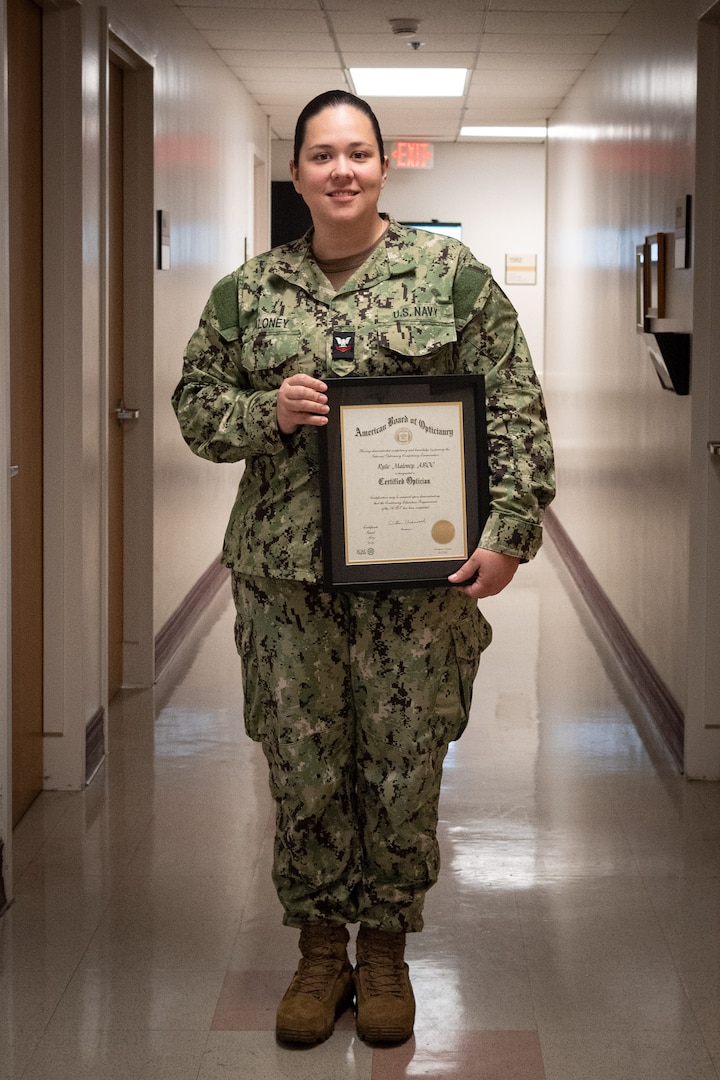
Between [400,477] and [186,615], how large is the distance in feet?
13.7

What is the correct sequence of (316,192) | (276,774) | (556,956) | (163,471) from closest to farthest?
1. (316,192)
2. (276,774)
3. (556,956)
4. (163,471)

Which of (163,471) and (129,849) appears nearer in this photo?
(129,849)

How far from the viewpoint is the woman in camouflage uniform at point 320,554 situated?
2.49 meters

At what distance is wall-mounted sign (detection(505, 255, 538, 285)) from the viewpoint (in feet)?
41.7

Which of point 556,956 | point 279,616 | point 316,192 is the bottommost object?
point 556,956

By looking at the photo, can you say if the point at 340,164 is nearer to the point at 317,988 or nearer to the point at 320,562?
the point at 320,562

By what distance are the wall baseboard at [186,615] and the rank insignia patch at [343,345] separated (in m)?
2.76

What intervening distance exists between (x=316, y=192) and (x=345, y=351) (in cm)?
28

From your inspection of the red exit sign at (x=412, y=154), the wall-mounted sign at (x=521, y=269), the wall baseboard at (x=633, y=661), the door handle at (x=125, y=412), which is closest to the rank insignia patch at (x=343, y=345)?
the wall baseboard at (x=633, y=661)

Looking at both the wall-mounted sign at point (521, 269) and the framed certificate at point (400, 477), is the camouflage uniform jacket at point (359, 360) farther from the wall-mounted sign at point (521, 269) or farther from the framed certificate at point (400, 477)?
the wall-mounted sign at point (521, 269)

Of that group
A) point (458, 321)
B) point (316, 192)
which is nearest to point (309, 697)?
point (458, 321)

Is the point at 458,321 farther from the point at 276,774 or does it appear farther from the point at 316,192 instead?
the point at 276,774

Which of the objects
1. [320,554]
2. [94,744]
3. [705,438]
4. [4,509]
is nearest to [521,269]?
[705,438]

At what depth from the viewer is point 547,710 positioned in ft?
17.0
